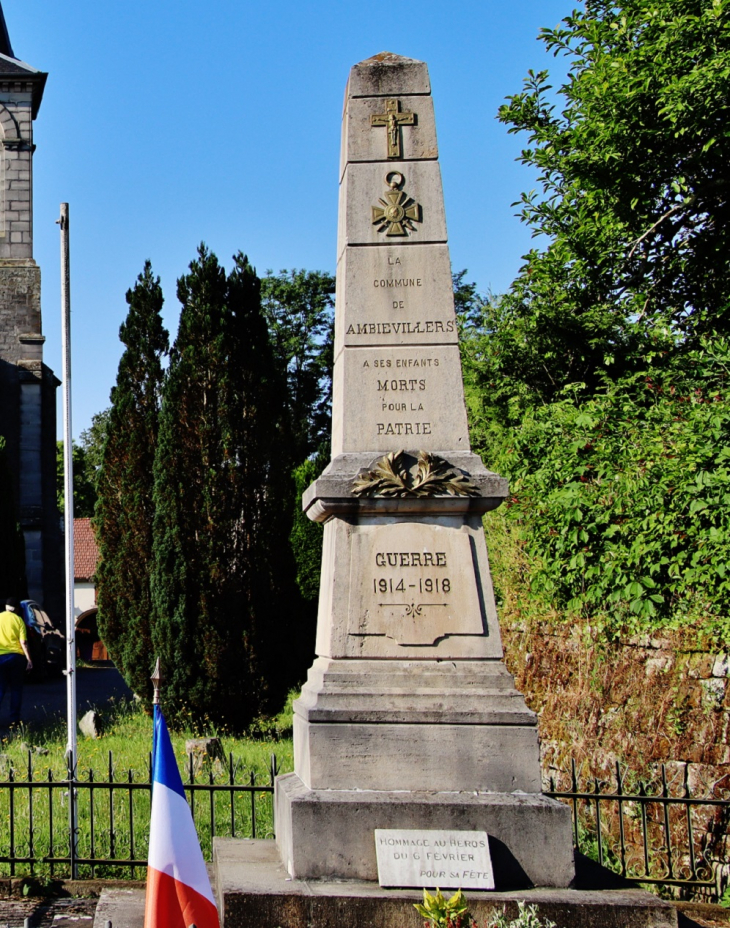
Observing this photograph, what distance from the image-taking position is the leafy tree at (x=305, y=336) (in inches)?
1253

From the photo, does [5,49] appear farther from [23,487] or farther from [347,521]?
[347,521]

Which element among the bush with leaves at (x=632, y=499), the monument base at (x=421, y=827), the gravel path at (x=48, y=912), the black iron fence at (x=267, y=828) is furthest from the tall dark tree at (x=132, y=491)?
the monument base at (x=421, y=827)

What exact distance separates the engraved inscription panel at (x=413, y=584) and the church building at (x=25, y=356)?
63.7 feet

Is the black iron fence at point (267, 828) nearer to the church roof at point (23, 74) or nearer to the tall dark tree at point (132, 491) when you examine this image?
the tall dark tree at point (132, 491)

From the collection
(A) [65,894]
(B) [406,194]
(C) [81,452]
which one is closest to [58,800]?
(A) [65,894]

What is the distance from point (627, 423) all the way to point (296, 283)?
26819 mm

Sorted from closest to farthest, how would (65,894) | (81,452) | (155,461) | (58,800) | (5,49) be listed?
(65,894)
(58,800)
(155,461)
(5,49)
(81,452)

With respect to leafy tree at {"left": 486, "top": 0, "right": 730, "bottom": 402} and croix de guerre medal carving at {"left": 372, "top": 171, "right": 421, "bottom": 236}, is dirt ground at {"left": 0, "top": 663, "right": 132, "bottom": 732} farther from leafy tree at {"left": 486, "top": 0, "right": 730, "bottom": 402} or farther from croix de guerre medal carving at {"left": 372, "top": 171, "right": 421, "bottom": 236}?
croix de guerre medal carving at {"left": 372, "top": 171, "right": 421, "bottom": 236}

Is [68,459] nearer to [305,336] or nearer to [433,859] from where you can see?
[433,859]

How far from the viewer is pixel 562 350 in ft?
44.0

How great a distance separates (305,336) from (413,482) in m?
29.2

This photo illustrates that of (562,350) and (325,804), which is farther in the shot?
(562,350)

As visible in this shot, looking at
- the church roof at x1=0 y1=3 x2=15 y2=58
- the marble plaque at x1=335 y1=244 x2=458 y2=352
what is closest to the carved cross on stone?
the marble plaque at x1=335 y1=244 x2=458 y2=352

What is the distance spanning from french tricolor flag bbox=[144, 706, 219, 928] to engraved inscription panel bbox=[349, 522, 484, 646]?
4.75ft
